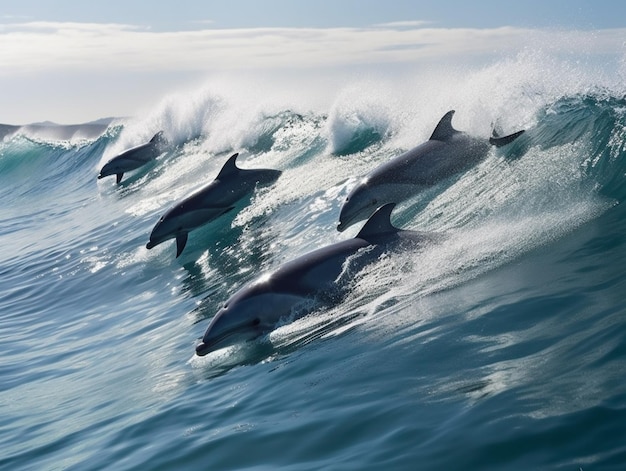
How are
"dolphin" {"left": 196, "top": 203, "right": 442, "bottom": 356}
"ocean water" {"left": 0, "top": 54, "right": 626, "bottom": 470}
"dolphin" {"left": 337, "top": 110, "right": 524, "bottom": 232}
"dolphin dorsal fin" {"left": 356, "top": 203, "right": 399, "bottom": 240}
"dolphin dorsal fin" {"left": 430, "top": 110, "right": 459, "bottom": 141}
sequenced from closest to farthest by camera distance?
"ocean water" {"left": 0, "top": 54, "right": 626, "bottom": 470} → "dolphin" {"left": 196, "top": 203, "right": 442, "bottom": 356} → "dolphin dorsal fin" {"left": 356, "top": 203, "right": 399, "bottom": 240} → "dolphin" {"left": 337, "top": 110, "right": 524, "bottom": 232} → "dolphin dorsal fin" {"left": 430, "top": 110, "right": 459, "bottom": 141}

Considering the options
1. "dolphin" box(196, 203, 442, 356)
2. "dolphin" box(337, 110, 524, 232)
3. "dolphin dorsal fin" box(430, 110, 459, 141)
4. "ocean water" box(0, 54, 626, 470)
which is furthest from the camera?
"dolphin dorsal fin" box(430, 110, 459, 141)

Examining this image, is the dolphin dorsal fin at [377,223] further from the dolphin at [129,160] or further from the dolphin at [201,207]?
the dolphin at [129,160]

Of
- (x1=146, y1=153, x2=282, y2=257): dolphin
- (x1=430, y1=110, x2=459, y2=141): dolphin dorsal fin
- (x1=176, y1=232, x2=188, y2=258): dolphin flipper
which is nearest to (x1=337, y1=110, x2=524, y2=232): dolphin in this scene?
(x1=430, y1=110, x2=459, y2=141): dolphin dorsal fin

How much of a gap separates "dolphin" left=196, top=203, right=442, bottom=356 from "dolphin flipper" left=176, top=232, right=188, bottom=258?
6402 mm

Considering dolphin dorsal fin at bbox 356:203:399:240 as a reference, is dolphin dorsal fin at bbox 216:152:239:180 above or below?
below

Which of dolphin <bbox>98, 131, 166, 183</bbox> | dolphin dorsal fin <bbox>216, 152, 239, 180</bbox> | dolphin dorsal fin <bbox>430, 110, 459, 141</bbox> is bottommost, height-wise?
dolphin <bbox>98, 131, 166, 183</bbox>

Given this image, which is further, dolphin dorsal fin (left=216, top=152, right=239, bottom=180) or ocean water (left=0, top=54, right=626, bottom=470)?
dolphin dorsal fin (left=216, top=152, right=239, bottom=180)

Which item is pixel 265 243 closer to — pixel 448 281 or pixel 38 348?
pixel 38 348

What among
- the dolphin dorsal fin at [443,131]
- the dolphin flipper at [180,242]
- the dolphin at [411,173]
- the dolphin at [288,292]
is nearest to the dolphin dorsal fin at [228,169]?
the dolphin flipper at [180,242]

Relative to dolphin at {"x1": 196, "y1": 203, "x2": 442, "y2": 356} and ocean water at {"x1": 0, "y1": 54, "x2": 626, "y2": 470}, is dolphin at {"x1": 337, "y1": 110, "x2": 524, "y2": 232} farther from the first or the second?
dolphin at {"x1": 196, "y1": 203, "x2": 442, "y2": 356}

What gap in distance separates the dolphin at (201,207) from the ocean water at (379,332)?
40 centimetres

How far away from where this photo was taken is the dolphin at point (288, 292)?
9.13 meters

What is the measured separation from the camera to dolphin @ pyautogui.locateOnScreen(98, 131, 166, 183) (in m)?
27.5

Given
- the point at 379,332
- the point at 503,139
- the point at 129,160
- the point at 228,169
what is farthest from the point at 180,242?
the point at 129,160
